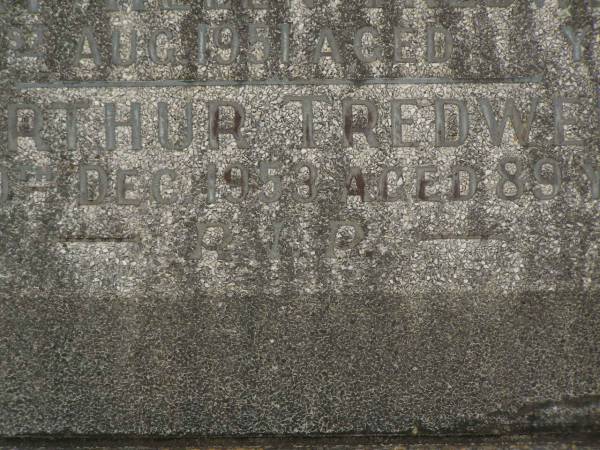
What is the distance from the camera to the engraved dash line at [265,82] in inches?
101

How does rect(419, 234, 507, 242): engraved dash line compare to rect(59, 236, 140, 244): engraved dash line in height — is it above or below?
below

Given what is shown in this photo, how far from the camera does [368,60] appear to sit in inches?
101

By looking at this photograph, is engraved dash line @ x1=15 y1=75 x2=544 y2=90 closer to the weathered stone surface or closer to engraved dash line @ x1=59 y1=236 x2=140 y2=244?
the weathered stone surface

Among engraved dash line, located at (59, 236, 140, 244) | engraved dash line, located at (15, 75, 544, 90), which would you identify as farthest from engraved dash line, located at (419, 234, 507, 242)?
engraved dash line, located at (59, 236, 140, 244)

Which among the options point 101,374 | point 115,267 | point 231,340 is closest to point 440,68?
point 231,340

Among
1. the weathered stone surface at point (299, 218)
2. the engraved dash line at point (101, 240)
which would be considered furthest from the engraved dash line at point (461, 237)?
the engraved dash line at point (101, 240)

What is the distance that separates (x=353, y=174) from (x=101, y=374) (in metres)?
1.35

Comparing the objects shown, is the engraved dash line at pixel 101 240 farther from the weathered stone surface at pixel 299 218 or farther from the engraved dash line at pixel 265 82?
the engraved dash line at pixel 265 82

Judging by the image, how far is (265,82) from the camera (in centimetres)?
256

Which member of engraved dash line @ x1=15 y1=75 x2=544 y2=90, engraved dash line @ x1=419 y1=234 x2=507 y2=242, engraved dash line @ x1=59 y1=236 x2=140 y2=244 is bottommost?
engraved dash line @ x1=419 y1=234 x2=507 y2=242

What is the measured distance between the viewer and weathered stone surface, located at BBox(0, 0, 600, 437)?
2553mm

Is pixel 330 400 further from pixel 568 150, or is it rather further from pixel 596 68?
pixel 596 68

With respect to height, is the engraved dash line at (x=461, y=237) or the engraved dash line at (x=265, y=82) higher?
the engraved dash line at (x=265, y=82)

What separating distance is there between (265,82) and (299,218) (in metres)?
0.59
